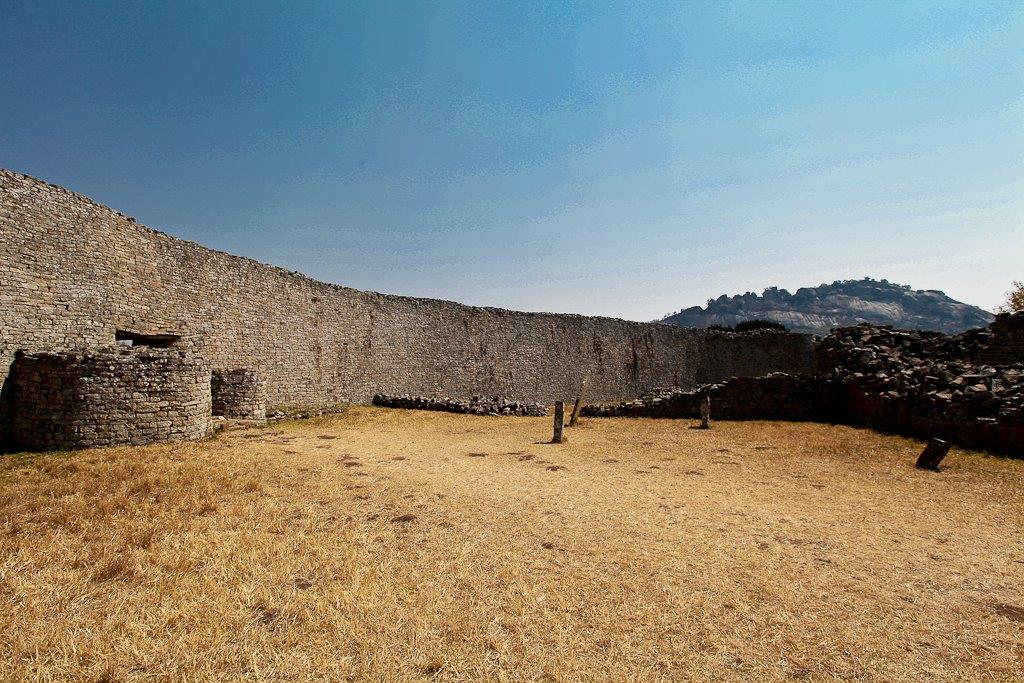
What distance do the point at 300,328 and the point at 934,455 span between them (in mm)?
22995

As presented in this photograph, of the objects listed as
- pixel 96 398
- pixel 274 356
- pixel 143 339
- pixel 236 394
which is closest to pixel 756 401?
pixel 236 394

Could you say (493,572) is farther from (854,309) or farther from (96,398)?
(854,309)

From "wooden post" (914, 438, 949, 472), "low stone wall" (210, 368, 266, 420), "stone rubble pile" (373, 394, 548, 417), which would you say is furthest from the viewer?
"stone rubble pile" (373, 394, 548, 417)

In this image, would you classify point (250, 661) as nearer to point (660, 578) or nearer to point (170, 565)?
point (170, 565)

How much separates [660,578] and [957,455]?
441 inches

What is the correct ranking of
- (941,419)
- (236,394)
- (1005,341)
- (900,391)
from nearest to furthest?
(941,419)
(900,391)
(236,394)
(1005,341)

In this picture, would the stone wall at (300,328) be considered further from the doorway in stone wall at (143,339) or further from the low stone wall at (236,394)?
the low stone wall at (236,394)

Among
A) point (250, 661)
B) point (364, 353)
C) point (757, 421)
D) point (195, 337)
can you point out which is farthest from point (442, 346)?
point (250, 661)

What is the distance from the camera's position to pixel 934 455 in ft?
35.6

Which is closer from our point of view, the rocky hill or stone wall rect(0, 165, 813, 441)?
stone wall rect(0, 165, 813, 441)

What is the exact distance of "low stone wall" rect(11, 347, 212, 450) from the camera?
10.5 m

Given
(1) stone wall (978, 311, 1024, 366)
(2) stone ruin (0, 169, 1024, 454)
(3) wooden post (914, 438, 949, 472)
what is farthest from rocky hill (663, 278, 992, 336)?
(3) wooden post (914, 438, 949, 472)

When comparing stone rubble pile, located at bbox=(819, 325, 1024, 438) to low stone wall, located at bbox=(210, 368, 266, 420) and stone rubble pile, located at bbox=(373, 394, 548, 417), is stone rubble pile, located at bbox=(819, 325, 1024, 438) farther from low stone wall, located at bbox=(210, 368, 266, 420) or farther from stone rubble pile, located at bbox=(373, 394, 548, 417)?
low stone wall, located at bbox=(210, 368, 266, 420)

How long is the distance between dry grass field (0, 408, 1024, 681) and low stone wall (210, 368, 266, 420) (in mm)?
6166
